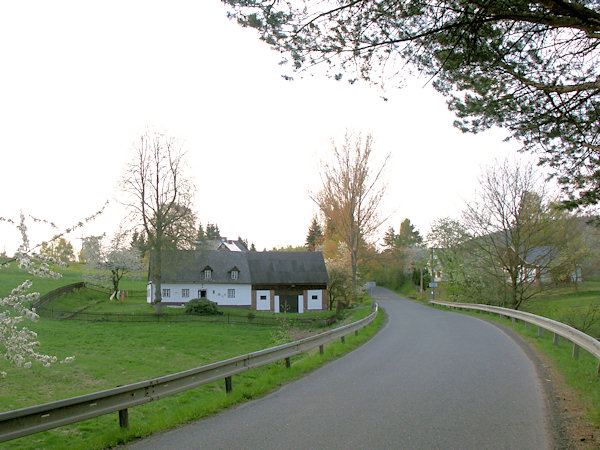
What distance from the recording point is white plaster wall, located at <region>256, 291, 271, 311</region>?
52213mm

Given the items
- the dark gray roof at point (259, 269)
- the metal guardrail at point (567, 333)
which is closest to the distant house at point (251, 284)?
the dark gray roof at point (259, 269)

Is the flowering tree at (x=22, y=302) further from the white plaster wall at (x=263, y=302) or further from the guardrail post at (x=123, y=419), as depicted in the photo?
the white plaster wall at (x=263, y=302)

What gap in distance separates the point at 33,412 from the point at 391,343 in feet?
40.5

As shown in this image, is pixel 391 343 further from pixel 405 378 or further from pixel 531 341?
pixel 405 378

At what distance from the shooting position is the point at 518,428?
6191mm

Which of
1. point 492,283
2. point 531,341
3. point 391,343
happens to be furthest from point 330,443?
point 492,283

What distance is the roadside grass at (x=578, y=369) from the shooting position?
742 cm

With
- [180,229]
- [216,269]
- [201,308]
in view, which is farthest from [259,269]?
[180,229]

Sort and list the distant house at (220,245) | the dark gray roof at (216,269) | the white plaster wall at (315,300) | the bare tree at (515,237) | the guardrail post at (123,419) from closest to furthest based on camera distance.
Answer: the guardrail post at (123,419), the bare tree at (515,237), the distant house at (220,245), the dark gray roof at (216,269), the white plaster wall at (315,300)

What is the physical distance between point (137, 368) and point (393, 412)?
12.4 meters

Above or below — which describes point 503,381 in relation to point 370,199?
below

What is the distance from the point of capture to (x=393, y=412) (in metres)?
6.93

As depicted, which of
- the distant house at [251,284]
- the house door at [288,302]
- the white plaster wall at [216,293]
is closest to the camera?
the white plaster wall at [216,293]

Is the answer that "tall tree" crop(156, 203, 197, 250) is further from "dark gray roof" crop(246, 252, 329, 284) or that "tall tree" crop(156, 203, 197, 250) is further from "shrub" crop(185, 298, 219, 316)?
"dark gray roof" crop(246, 252, 329, 284)
